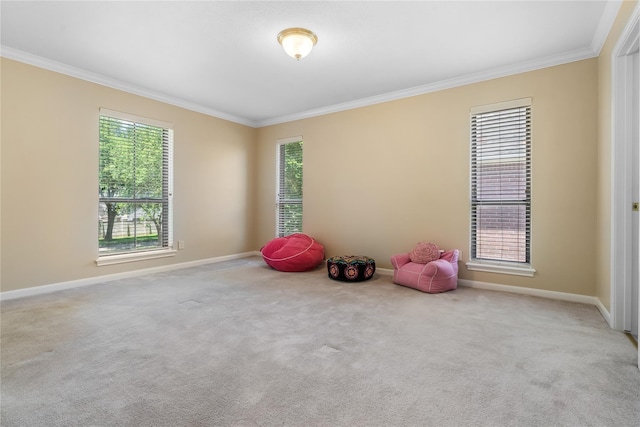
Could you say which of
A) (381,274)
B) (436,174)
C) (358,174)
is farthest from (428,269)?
(358,174)

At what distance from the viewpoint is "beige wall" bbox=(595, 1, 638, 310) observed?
2768 mm

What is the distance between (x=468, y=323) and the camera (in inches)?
107

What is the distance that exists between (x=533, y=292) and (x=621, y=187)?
1.54 meters

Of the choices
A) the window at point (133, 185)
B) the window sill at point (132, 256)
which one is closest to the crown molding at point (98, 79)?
the window at point (133, 185)

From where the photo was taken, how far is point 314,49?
11.0ft

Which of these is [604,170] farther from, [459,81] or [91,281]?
[91,281]

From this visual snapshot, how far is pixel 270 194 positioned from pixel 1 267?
3.92 m

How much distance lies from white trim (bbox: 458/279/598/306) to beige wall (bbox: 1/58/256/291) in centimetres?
445

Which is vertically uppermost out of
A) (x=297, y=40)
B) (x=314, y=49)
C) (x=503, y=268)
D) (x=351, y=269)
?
(x=314, y=49)

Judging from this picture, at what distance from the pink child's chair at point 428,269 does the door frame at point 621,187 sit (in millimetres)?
1474

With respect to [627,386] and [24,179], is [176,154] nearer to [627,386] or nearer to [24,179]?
[24,179]

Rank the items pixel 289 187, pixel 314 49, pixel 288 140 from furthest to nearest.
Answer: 1. pixel 289 187
2. pixel 288 140
3. pixel 314 49

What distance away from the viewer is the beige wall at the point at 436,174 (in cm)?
339

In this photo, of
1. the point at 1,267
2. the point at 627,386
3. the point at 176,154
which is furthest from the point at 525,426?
the point at 176,154
